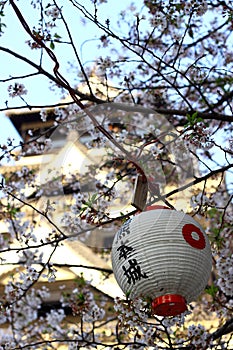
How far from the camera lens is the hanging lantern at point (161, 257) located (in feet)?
7.62

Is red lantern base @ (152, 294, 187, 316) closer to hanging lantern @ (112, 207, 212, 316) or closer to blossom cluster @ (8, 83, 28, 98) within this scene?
hanging lantern @ (112, 207, 212, 316)

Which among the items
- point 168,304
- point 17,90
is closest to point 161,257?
point 168,304

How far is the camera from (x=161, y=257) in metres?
2.32

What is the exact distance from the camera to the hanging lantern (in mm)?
2322

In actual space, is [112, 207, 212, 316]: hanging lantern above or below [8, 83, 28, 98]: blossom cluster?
below

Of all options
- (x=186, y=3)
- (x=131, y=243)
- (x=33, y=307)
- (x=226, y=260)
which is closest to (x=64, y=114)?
(x=186, y=3)

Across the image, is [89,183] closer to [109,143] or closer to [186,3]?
[109,143]

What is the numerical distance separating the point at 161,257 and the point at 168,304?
239 millimetres

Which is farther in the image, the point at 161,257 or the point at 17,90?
the point at 17,90

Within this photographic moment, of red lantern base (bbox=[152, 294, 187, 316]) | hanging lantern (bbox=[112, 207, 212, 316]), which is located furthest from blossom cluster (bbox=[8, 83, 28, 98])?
red lantern base (bbox=[152, 294, 187, 316])

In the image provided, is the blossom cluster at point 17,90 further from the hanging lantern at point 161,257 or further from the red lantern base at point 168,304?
the red lantern base at point 168,304

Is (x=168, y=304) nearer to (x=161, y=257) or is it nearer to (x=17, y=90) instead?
(x=161, y=257)

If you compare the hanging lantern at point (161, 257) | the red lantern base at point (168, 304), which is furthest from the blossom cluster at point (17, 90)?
the red lantern base at point (168, 304)

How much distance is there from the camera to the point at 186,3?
15.1 ft
